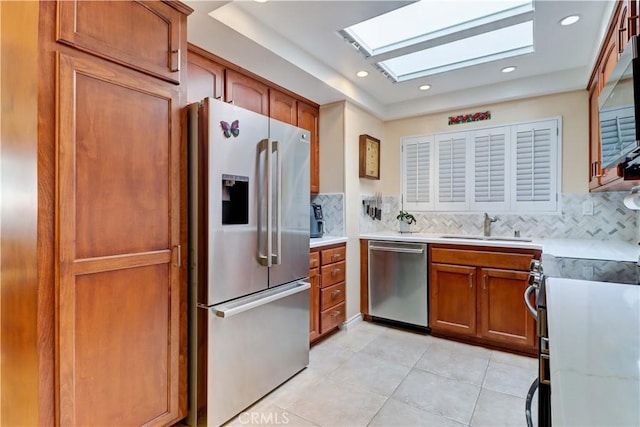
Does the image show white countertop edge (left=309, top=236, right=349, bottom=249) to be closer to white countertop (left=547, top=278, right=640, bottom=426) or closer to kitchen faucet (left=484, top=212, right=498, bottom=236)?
kitchen faucet (left=484, top=212, right=498, bottom=236)

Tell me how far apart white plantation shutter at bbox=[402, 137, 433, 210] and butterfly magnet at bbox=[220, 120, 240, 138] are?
2450mm

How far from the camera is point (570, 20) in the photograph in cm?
208

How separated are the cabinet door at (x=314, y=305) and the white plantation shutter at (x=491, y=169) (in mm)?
1903

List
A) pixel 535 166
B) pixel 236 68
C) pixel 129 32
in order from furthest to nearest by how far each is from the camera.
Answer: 1. pixel 535 166
2. pixel 236 68
3. pixel 129 32

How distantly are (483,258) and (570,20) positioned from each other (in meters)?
1.81

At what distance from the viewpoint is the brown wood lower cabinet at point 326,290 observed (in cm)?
280

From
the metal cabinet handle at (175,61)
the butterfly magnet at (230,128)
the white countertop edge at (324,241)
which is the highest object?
the metal cabinet handle at (175,61)

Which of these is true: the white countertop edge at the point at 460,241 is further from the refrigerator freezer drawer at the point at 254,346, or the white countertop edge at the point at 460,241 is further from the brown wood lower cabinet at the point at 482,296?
the refrigerator freezer drawer at the point at 254,346

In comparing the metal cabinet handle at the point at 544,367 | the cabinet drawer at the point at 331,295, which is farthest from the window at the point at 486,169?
the metal cabinet handle at the point at 544,367

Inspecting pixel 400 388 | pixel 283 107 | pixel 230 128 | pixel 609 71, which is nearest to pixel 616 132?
pixel 609 71

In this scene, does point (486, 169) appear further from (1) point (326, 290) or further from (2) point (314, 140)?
(1) point (326, 290)

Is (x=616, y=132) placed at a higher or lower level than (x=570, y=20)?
lower

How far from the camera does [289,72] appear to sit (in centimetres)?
253

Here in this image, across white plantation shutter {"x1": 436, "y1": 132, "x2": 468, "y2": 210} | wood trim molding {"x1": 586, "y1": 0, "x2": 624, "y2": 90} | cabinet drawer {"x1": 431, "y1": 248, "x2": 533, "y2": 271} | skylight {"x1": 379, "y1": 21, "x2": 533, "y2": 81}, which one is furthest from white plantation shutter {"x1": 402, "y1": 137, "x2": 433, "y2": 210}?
wood trim molding {"x1": 586, "y1": 0, "x2": 624, "y2": 90}
